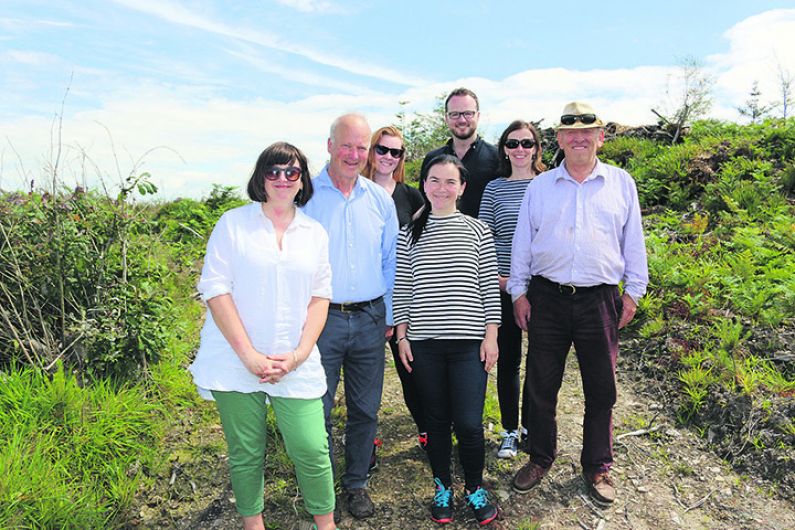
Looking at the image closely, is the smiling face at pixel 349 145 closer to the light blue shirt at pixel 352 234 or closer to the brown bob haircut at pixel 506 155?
the light blue shirt at pixel 352 234

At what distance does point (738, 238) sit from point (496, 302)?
533cm

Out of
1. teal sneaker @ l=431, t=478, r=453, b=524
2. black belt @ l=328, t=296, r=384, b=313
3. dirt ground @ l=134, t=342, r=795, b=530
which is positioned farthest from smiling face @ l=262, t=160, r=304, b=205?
dirt ground @ l=134, t=342, r=795, b=530

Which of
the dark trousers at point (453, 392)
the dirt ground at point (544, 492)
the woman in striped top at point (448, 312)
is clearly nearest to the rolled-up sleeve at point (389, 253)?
the woman in striped top at point (448, 312)

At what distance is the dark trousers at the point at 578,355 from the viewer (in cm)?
351

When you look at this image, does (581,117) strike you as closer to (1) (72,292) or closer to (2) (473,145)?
(2) (473,145)

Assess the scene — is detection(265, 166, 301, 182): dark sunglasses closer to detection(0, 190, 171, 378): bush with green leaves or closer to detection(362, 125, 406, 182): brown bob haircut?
detection(362, 125, 406, 182): brown bob haircut

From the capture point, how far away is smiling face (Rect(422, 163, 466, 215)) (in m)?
3.33

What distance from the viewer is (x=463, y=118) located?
4316 mm

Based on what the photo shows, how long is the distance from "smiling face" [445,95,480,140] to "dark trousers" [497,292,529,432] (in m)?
1.34

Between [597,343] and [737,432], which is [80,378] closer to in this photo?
[597,343]

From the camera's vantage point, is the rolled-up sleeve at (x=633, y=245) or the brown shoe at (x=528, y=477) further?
the brown shoe at (x=528, y=477)

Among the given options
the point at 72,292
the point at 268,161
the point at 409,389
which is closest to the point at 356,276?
the point at 268,161

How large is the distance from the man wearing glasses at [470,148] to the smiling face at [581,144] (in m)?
0.90

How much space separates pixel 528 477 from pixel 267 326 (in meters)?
2.22
